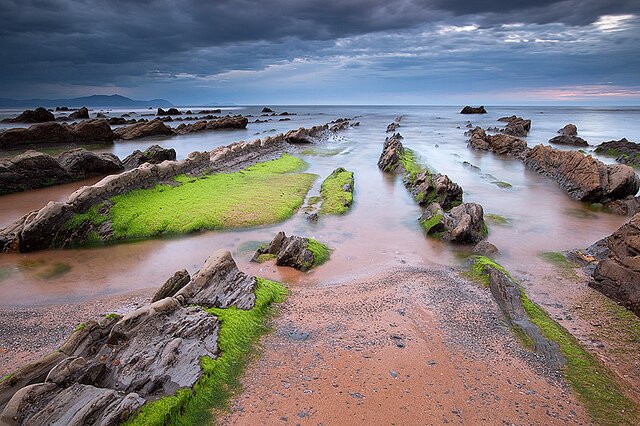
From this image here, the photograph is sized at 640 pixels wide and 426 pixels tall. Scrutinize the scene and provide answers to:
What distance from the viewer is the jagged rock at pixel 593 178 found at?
15.7m

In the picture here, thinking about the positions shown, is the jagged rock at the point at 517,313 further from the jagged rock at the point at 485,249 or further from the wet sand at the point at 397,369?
the jagged rock at the point at 485,249

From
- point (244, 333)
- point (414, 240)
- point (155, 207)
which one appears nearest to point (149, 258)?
point (155, 207)

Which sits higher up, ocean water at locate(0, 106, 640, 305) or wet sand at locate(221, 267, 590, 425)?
wet sand at locate(221, 267, 590, 425)

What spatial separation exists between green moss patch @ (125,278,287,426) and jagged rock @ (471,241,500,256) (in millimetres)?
5738

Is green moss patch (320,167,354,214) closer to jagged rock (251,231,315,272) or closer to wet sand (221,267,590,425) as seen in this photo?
jagged rock (251,231,315,272)

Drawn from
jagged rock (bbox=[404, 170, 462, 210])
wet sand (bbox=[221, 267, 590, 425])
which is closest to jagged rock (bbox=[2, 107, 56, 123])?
jagged rock (bbox=[404, 170, 462, 210])

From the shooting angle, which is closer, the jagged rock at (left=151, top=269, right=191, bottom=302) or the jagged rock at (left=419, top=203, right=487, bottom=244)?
the jagged rock at (left=151, top=269, right=191, bottom=302)

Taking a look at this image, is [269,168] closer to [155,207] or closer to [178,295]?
[155,207]

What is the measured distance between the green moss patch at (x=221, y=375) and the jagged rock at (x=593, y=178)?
49.1 feet

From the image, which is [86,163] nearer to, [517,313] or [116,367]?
[116,367]

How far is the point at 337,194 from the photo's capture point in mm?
16078

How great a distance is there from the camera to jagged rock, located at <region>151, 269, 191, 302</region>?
6.61 m

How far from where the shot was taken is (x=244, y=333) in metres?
6.18

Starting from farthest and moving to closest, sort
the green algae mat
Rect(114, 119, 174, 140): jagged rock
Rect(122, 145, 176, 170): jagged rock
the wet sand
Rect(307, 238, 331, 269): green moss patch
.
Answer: Rect(114, 119, 174, 140): jagged rock
Rect(122, 145, 176, 170): jagged rock
the green algae mat
Rect(307, 238, 331, 269): green moss patch
the wet sand
